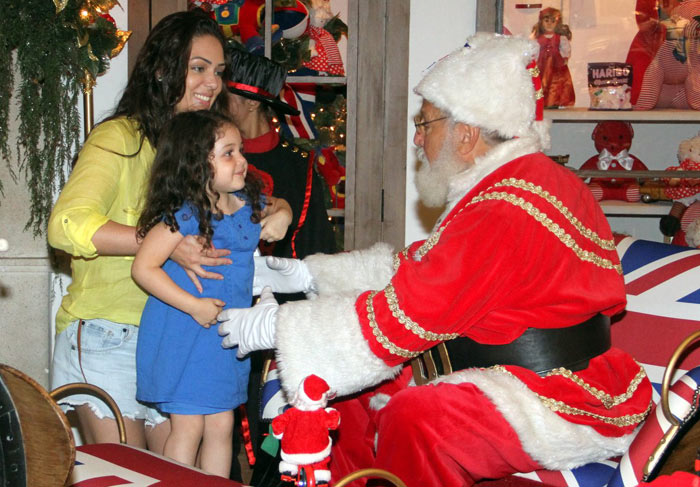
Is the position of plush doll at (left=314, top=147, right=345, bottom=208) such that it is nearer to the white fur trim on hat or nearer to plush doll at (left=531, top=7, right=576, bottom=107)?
plush doll at (left=531, top=7, right=576, bottom=107)

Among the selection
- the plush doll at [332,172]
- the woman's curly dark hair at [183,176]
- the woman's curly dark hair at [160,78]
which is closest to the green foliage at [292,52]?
the plush doll at [332,172]

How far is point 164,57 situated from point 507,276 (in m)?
1.16

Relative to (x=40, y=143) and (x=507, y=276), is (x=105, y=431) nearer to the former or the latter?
(x=507, y=276)

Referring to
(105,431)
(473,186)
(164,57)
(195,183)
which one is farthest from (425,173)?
(105,431)

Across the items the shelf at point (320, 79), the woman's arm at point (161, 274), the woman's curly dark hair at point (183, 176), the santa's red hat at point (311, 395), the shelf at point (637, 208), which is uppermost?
the shelf at point (320, 79)

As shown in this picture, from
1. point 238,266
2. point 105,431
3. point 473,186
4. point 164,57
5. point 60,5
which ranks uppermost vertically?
point 60,5

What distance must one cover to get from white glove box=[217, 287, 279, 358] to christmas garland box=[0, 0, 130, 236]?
4.67ft

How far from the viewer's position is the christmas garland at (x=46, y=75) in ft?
9.96

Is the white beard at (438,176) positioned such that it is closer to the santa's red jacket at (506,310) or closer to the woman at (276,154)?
the santa's red jacket at (506,310)

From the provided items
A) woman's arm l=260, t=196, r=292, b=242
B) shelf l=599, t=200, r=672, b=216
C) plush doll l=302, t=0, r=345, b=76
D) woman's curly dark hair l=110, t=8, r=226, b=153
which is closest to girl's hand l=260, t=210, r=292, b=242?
woman's arm l=260, t=196, r=292, b=242

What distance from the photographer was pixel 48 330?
3338mm

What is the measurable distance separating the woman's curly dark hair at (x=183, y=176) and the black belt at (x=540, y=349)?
0.71 metres

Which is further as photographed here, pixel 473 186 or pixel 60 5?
pixel 60 5

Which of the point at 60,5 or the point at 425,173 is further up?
the point at 60,5
